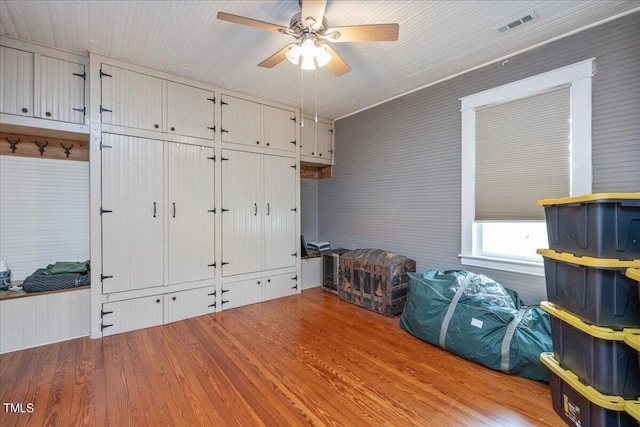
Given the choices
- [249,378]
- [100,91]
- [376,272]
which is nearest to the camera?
[249,378]

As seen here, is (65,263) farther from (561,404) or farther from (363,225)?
(561,404)

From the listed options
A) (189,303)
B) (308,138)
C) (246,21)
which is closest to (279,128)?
(308,138)

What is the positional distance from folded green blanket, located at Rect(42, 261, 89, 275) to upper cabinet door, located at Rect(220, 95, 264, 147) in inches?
85.1

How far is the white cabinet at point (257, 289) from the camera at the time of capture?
379 cm

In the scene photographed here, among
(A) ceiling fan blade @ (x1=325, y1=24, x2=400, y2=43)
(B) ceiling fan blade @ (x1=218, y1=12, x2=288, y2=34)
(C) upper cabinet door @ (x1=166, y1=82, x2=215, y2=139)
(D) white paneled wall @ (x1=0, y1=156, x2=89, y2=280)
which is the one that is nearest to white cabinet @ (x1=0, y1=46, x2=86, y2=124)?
(D) white paneled wall @ (x1=0, y1=156, x2=89, y2=280)

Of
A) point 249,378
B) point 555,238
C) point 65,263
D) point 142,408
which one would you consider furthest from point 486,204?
point 65,263

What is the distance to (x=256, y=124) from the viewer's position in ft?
13.2

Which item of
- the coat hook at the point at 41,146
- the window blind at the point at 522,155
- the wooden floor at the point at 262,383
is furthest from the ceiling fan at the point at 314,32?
the coat hook at the point at 41,146

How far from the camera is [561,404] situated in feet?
5.78

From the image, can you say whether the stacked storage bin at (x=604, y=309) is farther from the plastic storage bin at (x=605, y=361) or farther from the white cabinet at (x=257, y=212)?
the white cabinet at (x=257, y=212)

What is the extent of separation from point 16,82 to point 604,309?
483 cm

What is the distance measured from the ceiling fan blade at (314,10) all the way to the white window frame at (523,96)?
6.78 feet

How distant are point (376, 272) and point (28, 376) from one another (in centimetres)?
340

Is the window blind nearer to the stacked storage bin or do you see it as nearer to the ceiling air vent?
the ceiling air vent
